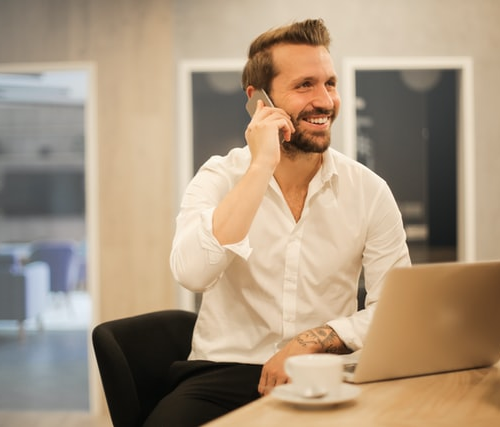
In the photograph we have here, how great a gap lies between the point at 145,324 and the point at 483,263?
0.97m

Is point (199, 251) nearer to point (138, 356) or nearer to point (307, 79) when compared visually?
point (138, 356)

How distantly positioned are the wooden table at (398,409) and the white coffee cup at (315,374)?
29 mm

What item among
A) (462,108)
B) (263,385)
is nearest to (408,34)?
(462,108)

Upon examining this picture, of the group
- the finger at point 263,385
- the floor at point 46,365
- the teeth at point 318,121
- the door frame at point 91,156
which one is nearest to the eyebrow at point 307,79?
the teeth at point 318,121

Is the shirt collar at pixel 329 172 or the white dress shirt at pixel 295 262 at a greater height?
the shirt collar at pixel 329 172

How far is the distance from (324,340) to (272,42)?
902mm

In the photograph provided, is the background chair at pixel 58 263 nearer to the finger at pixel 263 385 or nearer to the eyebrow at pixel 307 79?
the eyebrow at pixel 307 79

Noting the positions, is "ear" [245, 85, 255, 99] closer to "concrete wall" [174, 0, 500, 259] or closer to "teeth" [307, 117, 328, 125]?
"teeth" [307, 117, 328, 125]

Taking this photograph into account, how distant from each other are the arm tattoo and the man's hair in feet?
2.53

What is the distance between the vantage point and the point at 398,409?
115 cm

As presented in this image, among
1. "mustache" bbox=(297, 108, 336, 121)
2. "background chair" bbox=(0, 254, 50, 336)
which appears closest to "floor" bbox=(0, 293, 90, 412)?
"background chair" bbox=(0, 254, 50, 336)

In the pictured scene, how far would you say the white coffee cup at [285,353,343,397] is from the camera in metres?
1.12

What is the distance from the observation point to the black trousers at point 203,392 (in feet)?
5.42

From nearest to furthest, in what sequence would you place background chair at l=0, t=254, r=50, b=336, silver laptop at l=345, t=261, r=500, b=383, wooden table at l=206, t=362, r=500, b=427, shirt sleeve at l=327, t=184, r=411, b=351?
wooden table at l=206, t=362, r=500, b=427
silver laptop at l=345, t=261, r=500, b=383
shirt sleeve at l=327, t=184, r=411, b=351
background chair at l=0, t=254, r=50, b=336
